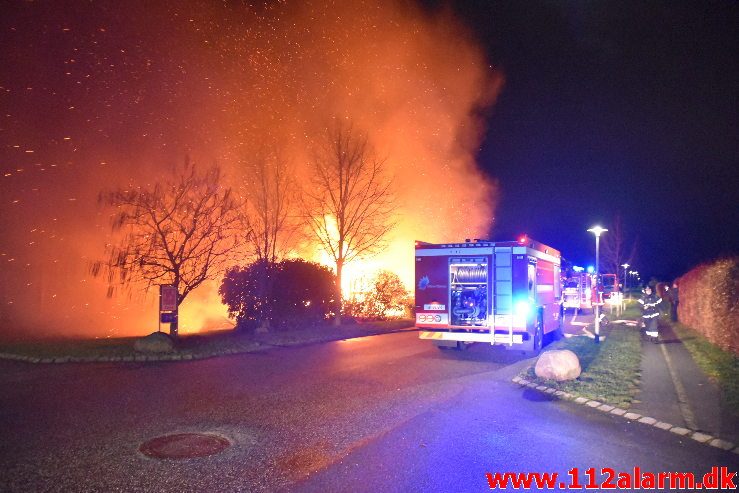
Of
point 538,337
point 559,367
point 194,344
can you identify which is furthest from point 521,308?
point 194,344

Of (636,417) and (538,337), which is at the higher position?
(538,337)

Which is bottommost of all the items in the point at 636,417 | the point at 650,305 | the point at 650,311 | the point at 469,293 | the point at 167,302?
the point at 636,417

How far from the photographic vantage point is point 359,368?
1013 centimetres

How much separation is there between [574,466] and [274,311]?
14.2 metres

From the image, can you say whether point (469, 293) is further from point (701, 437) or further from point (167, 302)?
point (167, 302)

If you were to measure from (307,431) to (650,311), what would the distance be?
13045mm

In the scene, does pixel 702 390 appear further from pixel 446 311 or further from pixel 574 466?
pixel 446 311

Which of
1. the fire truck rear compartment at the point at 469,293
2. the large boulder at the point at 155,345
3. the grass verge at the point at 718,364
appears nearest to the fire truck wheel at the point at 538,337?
the fire truck rear compartment at the point at 469,293

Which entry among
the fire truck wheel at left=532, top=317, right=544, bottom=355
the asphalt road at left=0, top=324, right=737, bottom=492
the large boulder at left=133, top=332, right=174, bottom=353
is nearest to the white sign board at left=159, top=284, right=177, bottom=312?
the large boulder at left=133, top=332, right=174, bottom=353

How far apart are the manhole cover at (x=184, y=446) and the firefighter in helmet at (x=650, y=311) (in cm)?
1383

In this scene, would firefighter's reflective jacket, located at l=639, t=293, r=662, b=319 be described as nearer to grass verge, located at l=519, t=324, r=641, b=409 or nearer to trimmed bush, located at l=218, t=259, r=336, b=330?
grass verge, located at l=519, t=324, r=641, b=409

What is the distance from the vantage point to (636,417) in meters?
6.47

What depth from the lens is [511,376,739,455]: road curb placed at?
539 centimetres

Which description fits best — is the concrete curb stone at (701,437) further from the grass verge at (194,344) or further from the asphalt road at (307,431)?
the grass verge at (194,344)
